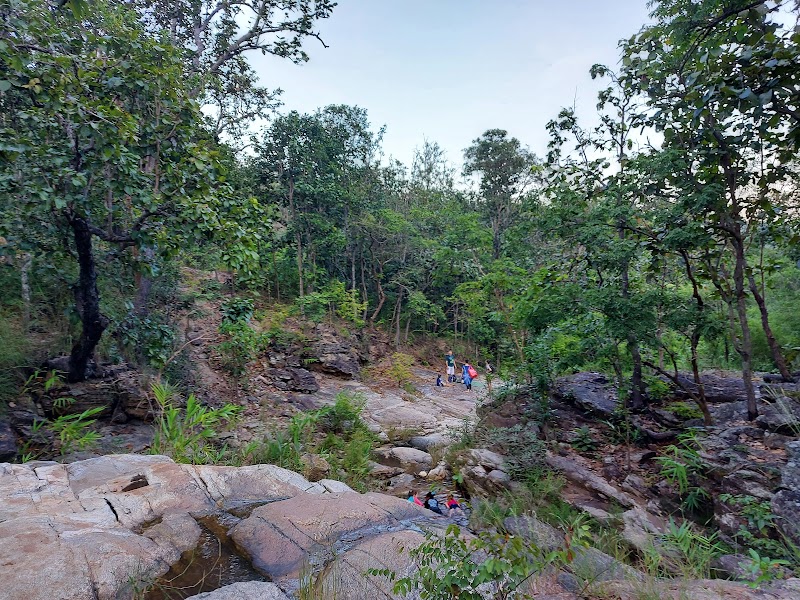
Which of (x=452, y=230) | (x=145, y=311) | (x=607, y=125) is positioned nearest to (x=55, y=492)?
(x=145, y=311)

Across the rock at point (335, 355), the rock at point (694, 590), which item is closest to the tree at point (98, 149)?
the rock at point (694, 590)

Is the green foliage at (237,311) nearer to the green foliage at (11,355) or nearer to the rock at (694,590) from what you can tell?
the green foliage at (11,355)

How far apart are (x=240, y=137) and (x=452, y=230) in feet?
28.4

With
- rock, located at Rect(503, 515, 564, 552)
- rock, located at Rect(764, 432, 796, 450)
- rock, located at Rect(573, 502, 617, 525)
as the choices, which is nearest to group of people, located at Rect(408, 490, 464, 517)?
rock, located at Rect(503, 515, 564, 552)

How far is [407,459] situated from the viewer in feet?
27.2

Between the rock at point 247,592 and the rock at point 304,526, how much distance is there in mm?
204

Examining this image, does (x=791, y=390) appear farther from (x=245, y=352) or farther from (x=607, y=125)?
(x=245, y=352)

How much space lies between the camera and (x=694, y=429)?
5609mm

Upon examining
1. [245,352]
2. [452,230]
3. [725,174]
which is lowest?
[245,352]

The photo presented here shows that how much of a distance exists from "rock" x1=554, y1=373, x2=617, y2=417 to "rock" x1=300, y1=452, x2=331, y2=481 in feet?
14.7

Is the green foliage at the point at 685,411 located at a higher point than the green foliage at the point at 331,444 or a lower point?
higher

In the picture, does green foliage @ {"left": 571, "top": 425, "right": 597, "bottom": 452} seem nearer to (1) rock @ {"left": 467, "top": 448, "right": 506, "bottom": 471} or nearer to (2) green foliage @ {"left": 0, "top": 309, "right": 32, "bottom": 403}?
(1) rock @ {"left": 467, "top": 448, "right": 506, "bottom": 471}

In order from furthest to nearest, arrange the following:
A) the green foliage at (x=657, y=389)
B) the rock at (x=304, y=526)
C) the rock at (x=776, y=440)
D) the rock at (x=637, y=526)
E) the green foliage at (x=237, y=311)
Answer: the green foliage at (x=657, y=389), the green foliage at (x=237, y=311), the rock at (x=776, y=440), the rock at (x=637, y=526), the rock at (x=304, y=526)

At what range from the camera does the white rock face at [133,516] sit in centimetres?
233
